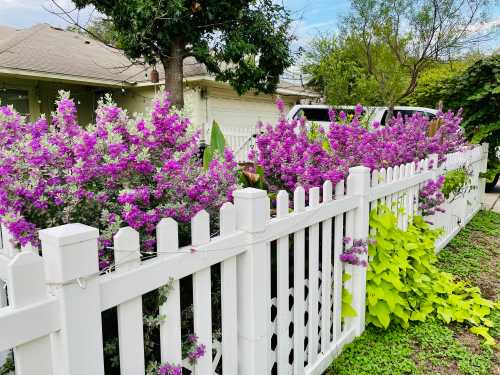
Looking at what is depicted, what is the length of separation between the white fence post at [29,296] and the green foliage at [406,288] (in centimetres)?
224

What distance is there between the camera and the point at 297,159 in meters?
2.42

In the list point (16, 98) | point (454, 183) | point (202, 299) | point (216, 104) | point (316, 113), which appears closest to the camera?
point (202, 299)

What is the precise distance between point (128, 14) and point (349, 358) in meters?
7.61

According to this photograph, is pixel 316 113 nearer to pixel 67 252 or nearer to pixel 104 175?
pixel 104 175

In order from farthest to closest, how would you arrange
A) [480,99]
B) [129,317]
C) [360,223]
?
[480,99], [360,223], [129,317]

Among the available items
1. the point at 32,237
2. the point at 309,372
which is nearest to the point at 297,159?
the point at 309,372

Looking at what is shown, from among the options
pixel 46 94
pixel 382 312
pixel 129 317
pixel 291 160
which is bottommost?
pixel 382 312

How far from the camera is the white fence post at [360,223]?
259 cm

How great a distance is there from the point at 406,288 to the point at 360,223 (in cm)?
66

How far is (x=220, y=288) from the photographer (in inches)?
69.6

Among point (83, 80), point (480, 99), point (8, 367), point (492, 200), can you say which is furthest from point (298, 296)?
point (83, 80)

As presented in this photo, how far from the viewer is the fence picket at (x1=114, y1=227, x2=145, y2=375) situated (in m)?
1.21

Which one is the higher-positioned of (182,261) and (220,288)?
(182,261)

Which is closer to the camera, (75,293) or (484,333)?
(75,293)
